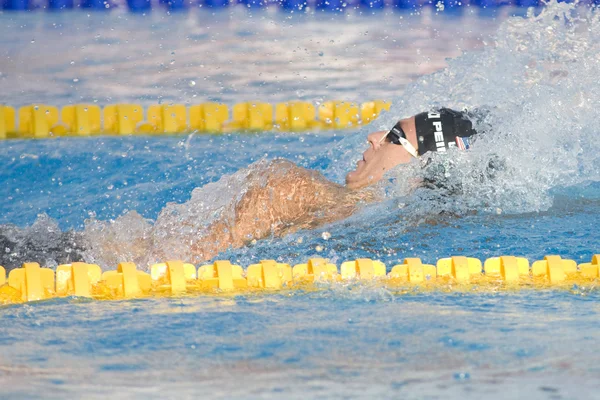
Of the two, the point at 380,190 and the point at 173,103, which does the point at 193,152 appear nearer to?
the point at 173,103

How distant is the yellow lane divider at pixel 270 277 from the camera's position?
2.15 m

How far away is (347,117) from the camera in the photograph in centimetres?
611

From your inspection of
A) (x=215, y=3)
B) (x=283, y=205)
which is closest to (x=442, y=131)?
(x=283, y=205)

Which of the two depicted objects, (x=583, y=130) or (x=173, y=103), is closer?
(x=583, y=130)

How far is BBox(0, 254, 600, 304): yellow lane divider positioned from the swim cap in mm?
559

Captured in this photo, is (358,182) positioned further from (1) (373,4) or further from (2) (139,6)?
(2) (139,6)

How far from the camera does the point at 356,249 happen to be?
105 inches

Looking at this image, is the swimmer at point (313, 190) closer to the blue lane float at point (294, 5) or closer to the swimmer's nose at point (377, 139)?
the swimmer's nose at point (377, 139)

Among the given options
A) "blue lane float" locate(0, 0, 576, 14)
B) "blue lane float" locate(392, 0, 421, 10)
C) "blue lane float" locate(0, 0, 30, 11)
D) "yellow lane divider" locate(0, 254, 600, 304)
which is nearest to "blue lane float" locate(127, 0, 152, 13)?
"blue lane float" locate(0, 0, 576, 14)

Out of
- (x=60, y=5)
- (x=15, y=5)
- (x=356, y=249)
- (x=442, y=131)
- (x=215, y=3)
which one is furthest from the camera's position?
(x=215, y=3)

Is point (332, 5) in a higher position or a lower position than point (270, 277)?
higher

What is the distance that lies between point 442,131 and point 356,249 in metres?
0.55

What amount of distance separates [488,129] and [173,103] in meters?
4.04

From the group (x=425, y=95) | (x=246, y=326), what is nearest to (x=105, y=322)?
(x=246, y=326)
